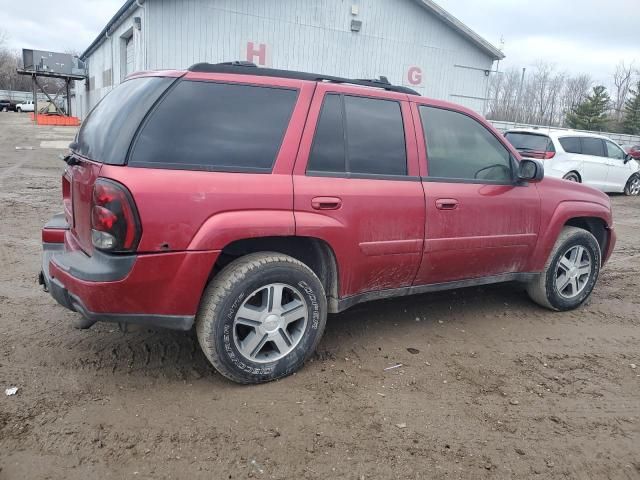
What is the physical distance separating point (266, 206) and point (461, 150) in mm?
1761

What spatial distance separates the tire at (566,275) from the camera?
4645 mm

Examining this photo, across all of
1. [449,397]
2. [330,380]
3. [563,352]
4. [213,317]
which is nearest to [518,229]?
[563,352]

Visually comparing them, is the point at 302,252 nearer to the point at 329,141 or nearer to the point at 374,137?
Answer: the point at 329,141

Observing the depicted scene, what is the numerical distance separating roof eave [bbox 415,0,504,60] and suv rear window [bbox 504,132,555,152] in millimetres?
9196

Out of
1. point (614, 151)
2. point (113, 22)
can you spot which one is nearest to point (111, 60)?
point (113, 22)

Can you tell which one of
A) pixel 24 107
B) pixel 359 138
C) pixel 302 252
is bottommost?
pixel 302 252

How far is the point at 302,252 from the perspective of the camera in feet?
11.6

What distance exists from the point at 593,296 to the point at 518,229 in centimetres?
171

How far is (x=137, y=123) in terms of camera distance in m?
2.88

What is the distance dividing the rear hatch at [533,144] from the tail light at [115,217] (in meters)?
10.9

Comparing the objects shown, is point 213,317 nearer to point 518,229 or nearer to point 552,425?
point 552,425

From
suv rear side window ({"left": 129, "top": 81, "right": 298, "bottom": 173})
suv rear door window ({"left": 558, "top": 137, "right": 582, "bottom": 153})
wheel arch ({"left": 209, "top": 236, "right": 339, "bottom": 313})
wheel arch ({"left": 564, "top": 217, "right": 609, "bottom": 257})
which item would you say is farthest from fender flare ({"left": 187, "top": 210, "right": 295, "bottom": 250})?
suv rear door window ({"left": 558, "top": 137, "right": 582, "bottom": 153})

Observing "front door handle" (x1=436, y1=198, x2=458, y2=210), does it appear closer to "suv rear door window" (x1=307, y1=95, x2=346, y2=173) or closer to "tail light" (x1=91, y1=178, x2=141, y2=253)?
"suv rear door window" (x1=307, y1=95, x2=346, y2=173)

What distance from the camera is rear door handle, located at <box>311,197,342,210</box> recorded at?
323 cm
